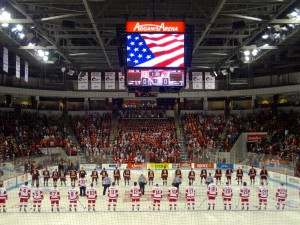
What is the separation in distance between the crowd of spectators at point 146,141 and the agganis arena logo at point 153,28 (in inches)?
778

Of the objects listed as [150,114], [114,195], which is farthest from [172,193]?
[150,114]

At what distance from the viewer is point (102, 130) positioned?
39781mm

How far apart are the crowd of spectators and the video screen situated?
19.2m

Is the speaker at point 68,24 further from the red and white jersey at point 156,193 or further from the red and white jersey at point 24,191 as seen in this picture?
the red and white jersey at point 156,193

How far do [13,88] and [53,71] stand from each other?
615cm

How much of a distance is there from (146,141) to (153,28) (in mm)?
22919

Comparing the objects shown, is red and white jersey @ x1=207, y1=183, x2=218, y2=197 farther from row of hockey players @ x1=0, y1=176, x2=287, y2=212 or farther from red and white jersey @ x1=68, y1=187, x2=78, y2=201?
red and white jersey @ x1=68, y1=187, x2=78, y2=201

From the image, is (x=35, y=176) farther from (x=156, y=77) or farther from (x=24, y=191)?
(x=156, y=77)

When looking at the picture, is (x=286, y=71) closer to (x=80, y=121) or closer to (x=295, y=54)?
(x=295, y=54)

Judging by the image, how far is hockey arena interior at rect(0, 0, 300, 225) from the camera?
50.6 feet

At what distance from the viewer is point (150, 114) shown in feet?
142

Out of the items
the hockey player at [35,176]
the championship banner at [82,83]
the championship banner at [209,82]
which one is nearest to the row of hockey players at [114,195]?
the hockey player at [35,176]

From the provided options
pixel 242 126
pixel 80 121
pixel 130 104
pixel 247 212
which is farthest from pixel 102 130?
pixel 247 212

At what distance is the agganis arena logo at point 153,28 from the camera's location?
46.8 feet
